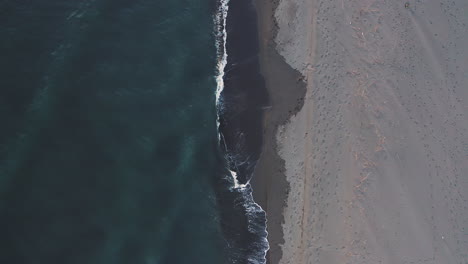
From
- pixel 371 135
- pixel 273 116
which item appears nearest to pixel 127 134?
pixel 273 116

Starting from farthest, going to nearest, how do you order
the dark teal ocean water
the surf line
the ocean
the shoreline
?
1. the surf line
2. the shoreline
3. the ocean
4. the dark teal ocean water

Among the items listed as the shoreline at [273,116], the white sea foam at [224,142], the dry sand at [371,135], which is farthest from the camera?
the shoreline at [273,116]

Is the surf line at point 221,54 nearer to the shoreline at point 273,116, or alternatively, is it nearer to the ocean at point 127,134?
the ocean at point 127,134

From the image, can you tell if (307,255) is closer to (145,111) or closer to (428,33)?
(145,111)

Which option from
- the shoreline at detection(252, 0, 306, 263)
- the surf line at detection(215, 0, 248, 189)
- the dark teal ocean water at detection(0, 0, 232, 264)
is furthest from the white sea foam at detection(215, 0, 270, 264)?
the dark teal ocean water at detection(0, 0, 232, 264)

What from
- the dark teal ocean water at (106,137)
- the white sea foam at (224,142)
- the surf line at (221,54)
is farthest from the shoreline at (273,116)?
the dark teal ocean water at (106,137)

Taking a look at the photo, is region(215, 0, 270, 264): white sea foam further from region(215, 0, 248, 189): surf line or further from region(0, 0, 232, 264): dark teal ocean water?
region(0, 0, 232, 264): dark teal ocean water

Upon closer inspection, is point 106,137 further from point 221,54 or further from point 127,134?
point 221,54
